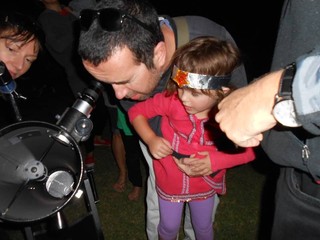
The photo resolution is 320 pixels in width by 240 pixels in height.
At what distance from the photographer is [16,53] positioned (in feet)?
5.17

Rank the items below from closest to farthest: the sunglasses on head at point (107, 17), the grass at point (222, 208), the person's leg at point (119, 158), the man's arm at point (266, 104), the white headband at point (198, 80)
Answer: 1. the man's arm at point (266, 104)
2. the sunglasses on head at point (107, 17)
3. the white headband at point (198, 80)
4. the grass at point (222, 208)
5. the person's leg at point (119, 158)

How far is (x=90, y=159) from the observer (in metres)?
3.23

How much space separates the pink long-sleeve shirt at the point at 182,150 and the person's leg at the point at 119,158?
953 mm

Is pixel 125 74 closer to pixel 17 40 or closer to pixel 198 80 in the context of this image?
pixel 198 80

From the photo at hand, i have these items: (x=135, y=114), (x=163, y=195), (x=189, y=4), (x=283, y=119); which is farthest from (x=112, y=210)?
(x=189, y=4)

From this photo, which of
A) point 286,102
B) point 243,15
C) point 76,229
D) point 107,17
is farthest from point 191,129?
point 243,15

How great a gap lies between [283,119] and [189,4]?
30.7ft

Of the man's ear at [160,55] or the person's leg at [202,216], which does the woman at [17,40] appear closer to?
the man's ear at [160,55]

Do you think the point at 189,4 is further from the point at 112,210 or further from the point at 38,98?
the point at 112,210

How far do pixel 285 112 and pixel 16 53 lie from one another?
1342mm

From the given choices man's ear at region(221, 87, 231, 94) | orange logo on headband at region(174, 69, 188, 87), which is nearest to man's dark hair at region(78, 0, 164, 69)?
orange logo on headband at region(174, 69, 188, 87)

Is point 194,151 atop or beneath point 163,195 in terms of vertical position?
atop

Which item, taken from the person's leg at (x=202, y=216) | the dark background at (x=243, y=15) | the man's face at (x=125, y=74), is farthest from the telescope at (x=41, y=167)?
the dark background at (x=243, y=15)

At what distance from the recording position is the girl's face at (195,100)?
59.9 inches
